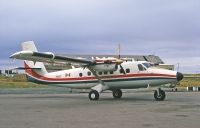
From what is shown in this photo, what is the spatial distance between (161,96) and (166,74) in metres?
1.62

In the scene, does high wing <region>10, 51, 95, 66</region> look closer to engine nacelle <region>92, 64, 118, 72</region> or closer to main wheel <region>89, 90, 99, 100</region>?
engine nacelle <region>92, 64, 118, 72</region>

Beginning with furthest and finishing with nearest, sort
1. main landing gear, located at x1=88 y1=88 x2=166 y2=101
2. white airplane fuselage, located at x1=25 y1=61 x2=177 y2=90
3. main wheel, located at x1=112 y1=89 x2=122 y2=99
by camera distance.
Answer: main wheel, located at x1=112 y1=89 x2=122 y2=99 → white airplane fuselage, located at x1=25 y1=61 x2=177 y2=90 → main landing gear, located at x1=88 y1=88 x2=166 y2=101

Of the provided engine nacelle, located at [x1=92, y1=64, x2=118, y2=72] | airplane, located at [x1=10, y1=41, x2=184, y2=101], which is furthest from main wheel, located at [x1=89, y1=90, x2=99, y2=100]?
engine nacelle, located at [x1=92, y1=64, x2=118, y2=72]

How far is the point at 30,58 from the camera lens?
2620 centimetres

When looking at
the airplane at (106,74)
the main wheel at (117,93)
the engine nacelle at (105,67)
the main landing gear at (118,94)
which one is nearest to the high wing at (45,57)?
the airplane at (106,74)

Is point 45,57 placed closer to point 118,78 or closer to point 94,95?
point 94,95

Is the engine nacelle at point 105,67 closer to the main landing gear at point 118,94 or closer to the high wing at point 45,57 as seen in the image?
the high wing at point 45,57

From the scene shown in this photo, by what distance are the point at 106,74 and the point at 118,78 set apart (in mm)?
1086

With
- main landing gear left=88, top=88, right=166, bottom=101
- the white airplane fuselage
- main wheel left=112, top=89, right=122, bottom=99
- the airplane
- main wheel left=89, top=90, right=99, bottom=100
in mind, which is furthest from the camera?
main wheel left=112, top=89, right=122, bottom=99

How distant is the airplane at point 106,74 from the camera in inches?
1054

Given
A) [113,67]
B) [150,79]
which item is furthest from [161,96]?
[113,67]

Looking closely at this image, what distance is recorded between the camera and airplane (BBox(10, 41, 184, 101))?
26.8 m

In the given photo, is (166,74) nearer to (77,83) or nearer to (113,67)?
(113,67)

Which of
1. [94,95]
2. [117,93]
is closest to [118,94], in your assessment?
[117,93]
